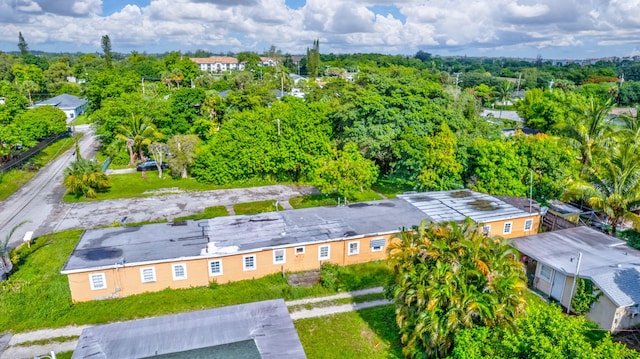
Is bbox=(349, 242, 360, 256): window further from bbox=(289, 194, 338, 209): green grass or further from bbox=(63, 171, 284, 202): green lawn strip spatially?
bbox=(63, 171, 284, 202): green lawn strip

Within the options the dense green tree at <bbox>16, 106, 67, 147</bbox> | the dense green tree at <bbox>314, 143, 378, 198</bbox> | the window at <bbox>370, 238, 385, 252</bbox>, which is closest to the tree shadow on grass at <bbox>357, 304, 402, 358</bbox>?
the window at <bbox>370, 238, 385, 252</bbox>

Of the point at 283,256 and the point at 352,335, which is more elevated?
the point at 283,256

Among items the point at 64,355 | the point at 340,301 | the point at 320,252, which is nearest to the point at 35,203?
the point at 64,355

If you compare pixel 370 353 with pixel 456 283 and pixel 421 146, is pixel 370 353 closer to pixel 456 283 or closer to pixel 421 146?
pixel 456 283

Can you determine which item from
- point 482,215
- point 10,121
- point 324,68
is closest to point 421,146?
point 482,215

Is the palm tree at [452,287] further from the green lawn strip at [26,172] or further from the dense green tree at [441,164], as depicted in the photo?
the green lawn strip at [26,172]

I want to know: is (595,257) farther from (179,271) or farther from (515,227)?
(179,271)
